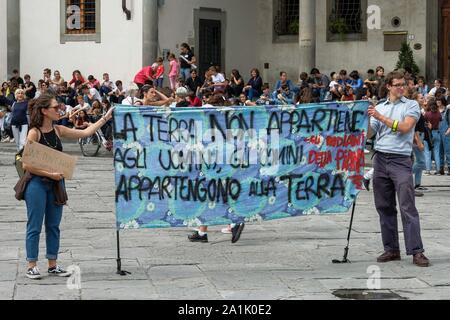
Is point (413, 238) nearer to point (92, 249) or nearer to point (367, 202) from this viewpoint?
point (92, 249)

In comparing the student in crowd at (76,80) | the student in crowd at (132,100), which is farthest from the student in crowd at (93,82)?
the student in crowd at (132,100)

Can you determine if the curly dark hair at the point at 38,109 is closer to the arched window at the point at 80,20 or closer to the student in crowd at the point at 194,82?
the student in crowd at the point at 194,82

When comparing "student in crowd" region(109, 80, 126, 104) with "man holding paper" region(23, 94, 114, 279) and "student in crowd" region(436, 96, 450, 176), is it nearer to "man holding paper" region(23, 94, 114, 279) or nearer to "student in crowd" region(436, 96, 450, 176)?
"student in crowd" region(436, 96, 450, 176)

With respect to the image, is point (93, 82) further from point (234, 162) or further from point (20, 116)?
point (234, 162)

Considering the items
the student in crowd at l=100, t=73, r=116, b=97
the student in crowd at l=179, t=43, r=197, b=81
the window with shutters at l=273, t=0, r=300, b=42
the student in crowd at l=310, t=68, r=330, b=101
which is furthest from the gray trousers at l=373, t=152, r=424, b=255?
the window with shutters at l=273, t=0, r=300, b=42

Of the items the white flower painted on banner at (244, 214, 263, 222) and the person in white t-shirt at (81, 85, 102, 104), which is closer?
the white flower painted on banner at (244, 214, 263, 222)

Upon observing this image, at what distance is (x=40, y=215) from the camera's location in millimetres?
9883

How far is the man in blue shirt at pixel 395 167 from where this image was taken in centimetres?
1062

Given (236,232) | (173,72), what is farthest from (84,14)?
(236,232)

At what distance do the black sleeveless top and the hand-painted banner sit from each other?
1.73 ft

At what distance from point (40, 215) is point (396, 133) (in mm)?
3430

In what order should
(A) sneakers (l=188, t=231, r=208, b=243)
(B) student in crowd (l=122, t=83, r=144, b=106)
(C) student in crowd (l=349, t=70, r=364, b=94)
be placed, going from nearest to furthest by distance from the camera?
(A) sneakers (l=188, t=231, r=208, b=243), (B) student in crowd (l=122, t=83, r=144, b=106), (C) student in crowd (l=349, t=70, r=364, b=94)

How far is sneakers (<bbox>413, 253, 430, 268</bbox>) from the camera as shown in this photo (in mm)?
10555
